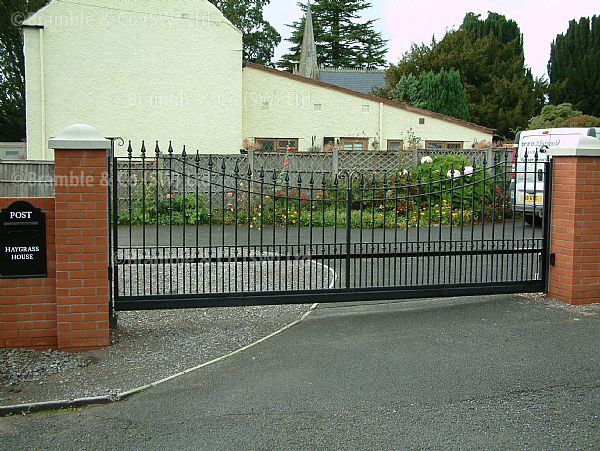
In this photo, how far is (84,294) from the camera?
253 inches

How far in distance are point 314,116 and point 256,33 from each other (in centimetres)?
3281

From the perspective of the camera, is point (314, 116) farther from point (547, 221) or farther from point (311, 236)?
point (311, 236)

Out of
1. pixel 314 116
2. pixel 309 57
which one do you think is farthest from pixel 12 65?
pixel 314 116

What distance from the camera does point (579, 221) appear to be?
26.1ft

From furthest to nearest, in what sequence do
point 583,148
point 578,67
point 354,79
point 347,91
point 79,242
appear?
point 354,79
point 578,67
point 347,91
point 583,148
point 79,242

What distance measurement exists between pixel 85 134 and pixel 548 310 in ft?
17.7

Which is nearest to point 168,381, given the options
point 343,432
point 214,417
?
point 214,417

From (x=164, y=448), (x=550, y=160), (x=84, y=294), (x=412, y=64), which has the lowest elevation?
(x=164, y=448)

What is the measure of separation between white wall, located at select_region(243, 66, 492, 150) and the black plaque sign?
19.3m

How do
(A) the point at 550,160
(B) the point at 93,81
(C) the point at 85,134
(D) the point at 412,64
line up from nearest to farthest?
(C) the point at 85,134 < (A) the point at 550,160 < (B) the point at 93,81 < (D) the point at 412,64

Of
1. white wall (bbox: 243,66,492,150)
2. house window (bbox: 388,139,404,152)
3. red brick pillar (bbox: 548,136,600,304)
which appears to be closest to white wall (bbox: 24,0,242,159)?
white wall (bbox: 243,66,492,150)

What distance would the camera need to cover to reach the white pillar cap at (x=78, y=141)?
628 centimetres

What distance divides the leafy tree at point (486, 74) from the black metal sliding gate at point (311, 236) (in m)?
20.1

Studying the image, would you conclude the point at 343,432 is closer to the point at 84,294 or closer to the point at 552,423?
the point at 552,423
